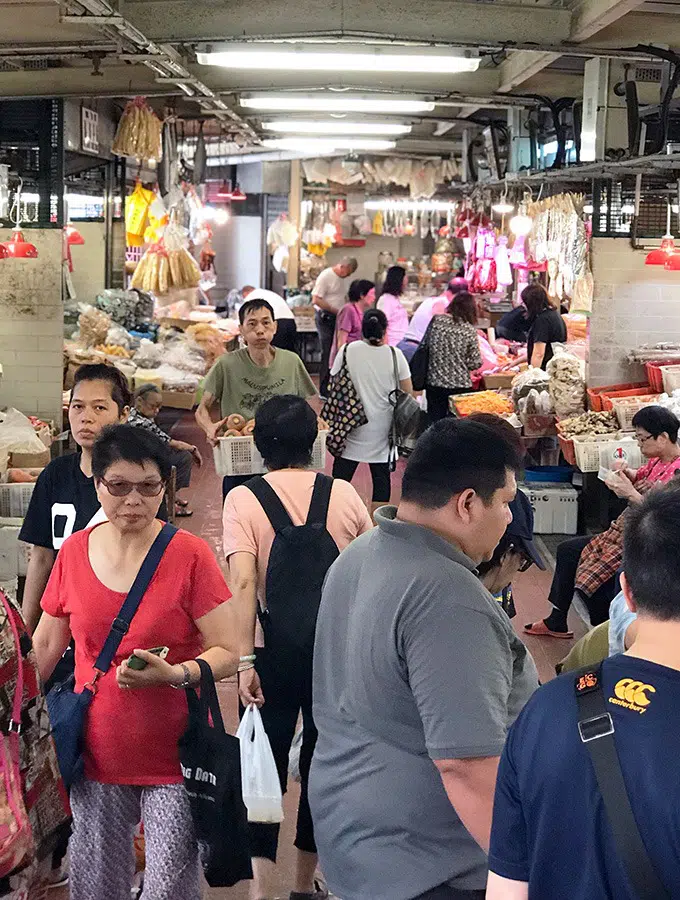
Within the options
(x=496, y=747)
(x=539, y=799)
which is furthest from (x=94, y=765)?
(x=539, y=799)

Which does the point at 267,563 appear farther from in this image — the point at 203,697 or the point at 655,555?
the point at 655,555

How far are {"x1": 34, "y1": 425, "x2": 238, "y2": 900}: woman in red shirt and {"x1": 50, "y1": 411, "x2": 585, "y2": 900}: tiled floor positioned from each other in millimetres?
1058

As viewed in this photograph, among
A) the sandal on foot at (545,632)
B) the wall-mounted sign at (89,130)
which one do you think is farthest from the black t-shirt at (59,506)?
the wall-mounted sign at (89,130)

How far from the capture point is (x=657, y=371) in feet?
29.6

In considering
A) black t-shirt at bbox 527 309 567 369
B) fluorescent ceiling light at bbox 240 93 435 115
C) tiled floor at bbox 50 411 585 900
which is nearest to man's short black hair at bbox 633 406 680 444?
tiled floor at bbox 50 411 585 900

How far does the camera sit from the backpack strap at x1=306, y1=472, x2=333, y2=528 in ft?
12.7

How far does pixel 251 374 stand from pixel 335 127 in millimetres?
7290

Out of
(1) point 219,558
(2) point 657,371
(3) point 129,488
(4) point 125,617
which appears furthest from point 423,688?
(2) point 657,371

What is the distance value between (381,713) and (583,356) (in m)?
8.63

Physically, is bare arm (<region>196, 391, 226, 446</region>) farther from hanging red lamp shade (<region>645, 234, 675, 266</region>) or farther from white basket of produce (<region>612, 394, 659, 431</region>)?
hanging red lamp shade (<region>645, 234, 675, 266</region>)

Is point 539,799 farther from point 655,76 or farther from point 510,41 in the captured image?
point 655,76

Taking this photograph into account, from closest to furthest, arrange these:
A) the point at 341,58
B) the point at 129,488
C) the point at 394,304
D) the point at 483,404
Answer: the point at 129,488, the point at 341,58, the point at 483,404, the point at 394,304

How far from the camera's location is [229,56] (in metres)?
7.57

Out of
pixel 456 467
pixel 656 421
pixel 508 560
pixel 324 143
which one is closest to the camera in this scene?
pixel 456 467
